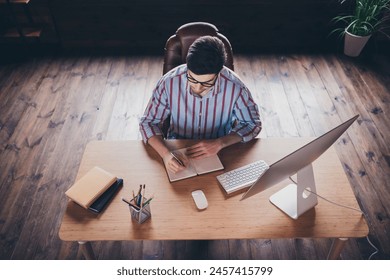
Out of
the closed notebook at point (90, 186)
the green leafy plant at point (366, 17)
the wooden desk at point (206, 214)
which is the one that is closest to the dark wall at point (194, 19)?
the green leafy plant at point (366, 17)

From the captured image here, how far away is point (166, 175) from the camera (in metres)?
1.73

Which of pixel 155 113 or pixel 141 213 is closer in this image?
pixel 141 213

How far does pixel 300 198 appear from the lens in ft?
5.14

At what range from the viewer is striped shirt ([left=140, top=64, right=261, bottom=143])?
6.11ft

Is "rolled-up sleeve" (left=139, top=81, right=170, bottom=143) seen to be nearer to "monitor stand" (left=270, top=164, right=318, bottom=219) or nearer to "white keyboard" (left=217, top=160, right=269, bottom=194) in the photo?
"white keyboard" (left=217, top=160, right=269, bottom=194)

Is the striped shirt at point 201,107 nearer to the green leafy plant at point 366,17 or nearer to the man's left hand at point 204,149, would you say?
the man's left hand at point 204,149

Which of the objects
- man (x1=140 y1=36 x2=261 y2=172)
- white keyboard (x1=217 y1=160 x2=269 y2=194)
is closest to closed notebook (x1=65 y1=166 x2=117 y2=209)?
man (x1=140 y1=36 x2=261 y2=172)

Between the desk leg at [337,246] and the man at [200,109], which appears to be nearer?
the desk leg at [337,246]

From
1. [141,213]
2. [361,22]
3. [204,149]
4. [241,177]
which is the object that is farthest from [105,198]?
[361,22]

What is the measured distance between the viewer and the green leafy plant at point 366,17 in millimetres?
3605

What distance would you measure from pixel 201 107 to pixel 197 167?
359mm

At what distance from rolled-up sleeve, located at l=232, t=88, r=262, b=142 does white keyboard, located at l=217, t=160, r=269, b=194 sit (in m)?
0.18

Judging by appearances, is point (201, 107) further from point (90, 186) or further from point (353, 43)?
point (353, 43)
